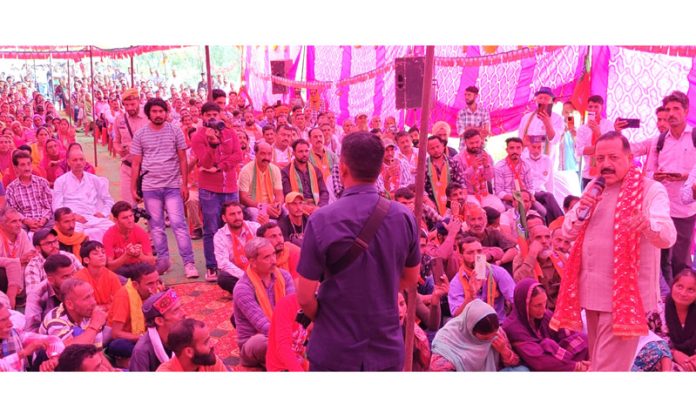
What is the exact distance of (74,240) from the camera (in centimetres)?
456

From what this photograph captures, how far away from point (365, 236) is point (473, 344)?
1713 millimetres

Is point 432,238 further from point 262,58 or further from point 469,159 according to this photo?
point 262,58

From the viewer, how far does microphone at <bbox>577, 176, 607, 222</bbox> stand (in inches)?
116

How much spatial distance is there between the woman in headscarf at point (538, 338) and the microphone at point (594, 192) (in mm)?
897

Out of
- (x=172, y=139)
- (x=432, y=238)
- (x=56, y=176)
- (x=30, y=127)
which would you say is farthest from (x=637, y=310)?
(x=30, y=127)

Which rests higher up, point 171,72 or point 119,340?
point 171,72

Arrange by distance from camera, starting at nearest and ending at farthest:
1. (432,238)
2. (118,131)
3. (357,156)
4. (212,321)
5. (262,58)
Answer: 1. (357,156)
2. (212,321)
3. (432,238)
4. (262,58)
5. (118,131)

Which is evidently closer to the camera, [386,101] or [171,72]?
[171,72]

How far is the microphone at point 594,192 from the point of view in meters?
2.95

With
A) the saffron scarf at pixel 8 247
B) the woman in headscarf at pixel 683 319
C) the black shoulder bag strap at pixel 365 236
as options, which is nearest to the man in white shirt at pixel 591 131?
the woman in headscarf at pixel 683 319

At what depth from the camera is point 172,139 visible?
514cm

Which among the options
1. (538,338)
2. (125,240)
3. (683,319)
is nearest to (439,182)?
(538,338)

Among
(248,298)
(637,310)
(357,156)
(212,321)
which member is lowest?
(212,321)

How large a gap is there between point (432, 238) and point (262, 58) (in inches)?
68.3
